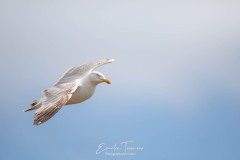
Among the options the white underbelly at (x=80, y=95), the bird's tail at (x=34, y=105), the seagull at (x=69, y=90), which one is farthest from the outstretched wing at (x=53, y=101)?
the bird's tail at (x=34, y=105)

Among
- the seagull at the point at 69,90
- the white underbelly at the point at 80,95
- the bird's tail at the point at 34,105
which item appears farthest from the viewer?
the bird's tail at the point at 34,105

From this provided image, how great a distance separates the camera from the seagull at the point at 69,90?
311 inches

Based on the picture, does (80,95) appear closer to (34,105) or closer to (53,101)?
(34,105)

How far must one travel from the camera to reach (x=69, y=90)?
28.3 ft

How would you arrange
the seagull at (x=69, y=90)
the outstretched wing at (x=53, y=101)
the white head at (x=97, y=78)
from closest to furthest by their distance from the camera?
the outstretched wing at (x=53, y=101)
the seagull at (x=69, y=90)
the white head at (x=97, y=78)

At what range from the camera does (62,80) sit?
9.88 metres

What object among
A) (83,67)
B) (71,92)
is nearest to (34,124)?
(71,92)

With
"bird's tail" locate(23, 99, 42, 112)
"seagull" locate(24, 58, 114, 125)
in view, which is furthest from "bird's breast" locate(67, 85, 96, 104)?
"bird's tail" locate(23, 99, 42, 112)

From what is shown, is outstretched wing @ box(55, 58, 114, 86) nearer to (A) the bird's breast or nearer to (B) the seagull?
(B) the seagull

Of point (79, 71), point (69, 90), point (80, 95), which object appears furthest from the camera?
point (79, 71)

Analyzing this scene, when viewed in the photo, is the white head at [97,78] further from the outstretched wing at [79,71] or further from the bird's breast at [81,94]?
the outstretched wing at [79,71]

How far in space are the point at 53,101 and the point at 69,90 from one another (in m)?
0.49

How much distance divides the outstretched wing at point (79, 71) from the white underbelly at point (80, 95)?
17.5 inches

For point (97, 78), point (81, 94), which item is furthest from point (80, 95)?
point (97, 78)
